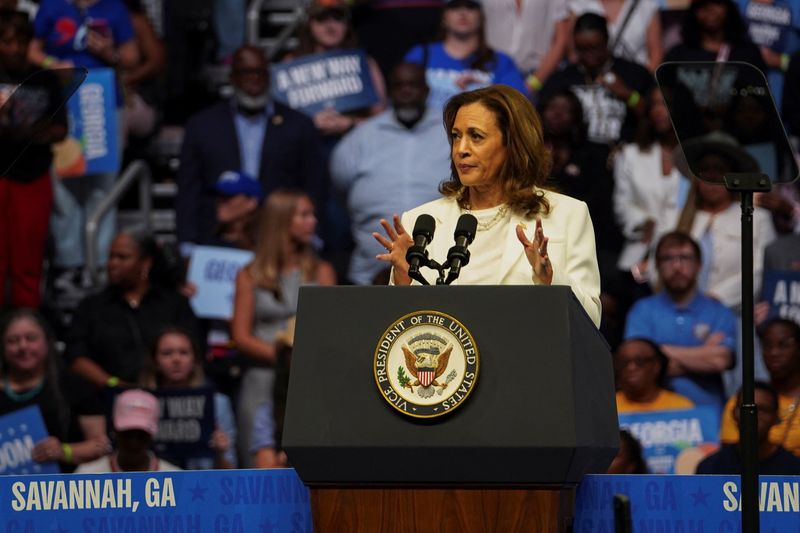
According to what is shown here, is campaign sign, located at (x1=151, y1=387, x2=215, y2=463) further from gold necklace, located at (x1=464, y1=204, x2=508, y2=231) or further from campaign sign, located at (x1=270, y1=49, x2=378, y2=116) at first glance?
gold necklace, located at (x1=464, y1=204, x2=508, y2=231)

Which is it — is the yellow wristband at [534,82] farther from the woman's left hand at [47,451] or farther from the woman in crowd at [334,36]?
the woman's left hand at [47,451]

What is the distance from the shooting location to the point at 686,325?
8383mm

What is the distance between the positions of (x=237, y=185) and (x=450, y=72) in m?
1.46

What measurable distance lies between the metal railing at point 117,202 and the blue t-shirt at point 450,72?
1729 millimetres

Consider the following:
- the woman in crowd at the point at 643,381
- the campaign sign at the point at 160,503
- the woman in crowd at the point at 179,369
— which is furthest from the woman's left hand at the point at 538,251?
the woman in crowd at the point at 179,369

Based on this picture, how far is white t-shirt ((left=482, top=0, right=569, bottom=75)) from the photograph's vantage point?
9.98m

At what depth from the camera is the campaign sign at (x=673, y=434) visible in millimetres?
7441

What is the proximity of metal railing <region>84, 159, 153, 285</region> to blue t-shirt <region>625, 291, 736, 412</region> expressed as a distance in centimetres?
303

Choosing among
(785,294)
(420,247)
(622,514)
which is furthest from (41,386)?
(622,514)

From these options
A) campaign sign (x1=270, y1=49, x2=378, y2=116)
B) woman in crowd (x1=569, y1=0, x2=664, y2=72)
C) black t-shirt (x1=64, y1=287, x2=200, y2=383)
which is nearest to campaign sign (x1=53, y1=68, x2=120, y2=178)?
campaign sign (x1=270, y1=49, x2=378, y2=116)

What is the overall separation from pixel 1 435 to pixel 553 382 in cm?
449

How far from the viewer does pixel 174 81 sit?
10695mm

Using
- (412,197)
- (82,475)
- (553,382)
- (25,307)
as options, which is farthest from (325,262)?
(553,382)

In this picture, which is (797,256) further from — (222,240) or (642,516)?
(642,516)
